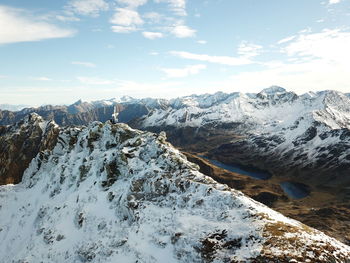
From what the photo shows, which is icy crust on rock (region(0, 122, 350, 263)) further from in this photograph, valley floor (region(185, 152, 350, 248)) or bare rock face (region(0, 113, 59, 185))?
valley floor (region(185, 152, 350, 248))

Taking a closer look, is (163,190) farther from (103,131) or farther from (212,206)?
(103,131)

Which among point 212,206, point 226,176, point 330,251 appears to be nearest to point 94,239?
point 212,206

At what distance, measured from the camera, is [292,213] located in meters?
131

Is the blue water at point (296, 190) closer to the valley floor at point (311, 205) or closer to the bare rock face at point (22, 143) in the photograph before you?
the valley floor at point (311, 205)

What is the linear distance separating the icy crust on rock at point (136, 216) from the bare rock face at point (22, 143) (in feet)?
116

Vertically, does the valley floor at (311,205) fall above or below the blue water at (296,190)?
above

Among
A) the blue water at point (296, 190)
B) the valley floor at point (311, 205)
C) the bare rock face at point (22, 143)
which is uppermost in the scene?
the bare rock face at point (22, 143)

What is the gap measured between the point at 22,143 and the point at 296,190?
164952mm

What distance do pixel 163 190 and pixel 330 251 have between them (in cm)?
2344

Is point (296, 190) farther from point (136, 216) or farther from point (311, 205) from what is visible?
point (136, 216)

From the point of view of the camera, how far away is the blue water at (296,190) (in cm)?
17712

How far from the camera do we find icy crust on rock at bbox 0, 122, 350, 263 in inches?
1131

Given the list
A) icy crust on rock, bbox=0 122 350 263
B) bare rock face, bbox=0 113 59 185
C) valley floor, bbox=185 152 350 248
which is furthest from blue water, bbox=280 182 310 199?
icy crust on rock, bbox=0 122 350 263

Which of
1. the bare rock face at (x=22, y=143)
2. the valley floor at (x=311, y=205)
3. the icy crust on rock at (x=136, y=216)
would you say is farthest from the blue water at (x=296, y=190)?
the icy crust on rock at (x=136, y=216)
